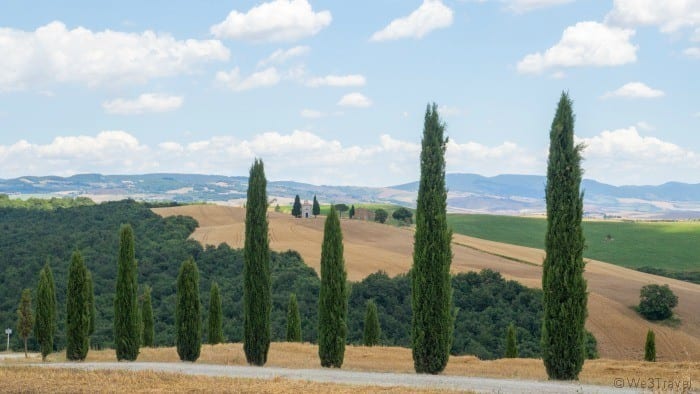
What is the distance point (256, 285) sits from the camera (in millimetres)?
31438

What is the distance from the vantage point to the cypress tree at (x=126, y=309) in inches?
1330

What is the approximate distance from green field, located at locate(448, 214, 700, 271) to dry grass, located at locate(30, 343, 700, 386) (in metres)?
66.0

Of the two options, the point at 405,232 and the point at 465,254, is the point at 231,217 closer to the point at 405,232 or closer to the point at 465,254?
the point at 405,232

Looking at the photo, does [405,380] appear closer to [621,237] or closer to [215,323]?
[215,323]

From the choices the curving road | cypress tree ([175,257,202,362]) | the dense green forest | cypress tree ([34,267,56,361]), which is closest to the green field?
the dense green forest

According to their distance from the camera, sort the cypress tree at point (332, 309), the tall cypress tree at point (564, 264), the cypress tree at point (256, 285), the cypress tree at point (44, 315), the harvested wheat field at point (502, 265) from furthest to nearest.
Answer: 1. the harvested wheat field at point (502, 265)
2. the cypress tree at point (44, 315)
3. the cypress tree at point (256, 285)
4. the cypress tree at point (332, 309)
5. the tall cypress tree at point (564, 264)

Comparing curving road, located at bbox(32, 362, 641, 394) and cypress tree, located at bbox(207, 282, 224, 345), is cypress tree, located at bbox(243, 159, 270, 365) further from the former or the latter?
cypress tree, located at bbox(207, 282, 224, 345)

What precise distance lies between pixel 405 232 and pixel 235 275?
3318cm

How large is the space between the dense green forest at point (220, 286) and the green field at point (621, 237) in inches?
1681

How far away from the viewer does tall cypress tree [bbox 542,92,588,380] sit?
2542cm

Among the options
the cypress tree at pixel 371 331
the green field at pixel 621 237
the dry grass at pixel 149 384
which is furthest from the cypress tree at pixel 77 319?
the green field at pixel 621 237

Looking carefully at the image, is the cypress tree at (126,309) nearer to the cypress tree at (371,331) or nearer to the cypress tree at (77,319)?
the cypress tree at (77,319)

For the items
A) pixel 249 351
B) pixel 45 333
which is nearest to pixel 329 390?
pixel 249 351

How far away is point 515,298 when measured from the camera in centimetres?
6125
